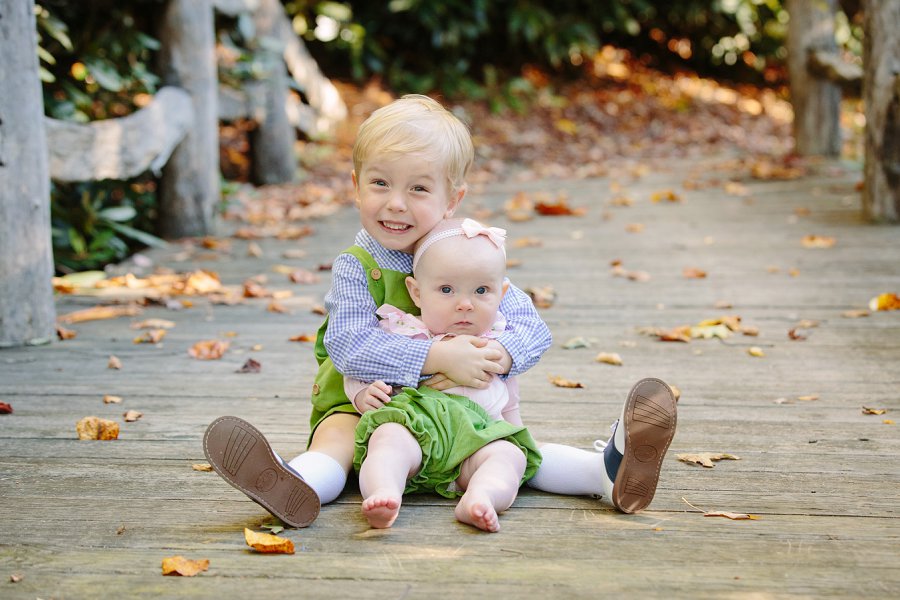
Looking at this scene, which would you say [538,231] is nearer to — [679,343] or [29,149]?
[679,343]

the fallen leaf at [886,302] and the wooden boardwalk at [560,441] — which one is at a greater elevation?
the fallen leaf at [886,302]

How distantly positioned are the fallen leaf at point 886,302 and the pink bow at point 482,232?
230 centimetres

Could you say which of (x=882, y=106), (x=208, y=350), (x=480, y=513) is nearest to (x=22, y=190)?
(x=208, y=350)

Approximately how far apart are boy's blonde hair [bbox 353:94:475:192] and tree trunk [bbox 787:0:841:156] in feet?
20.1

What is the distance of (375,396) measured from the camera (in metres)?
2.26

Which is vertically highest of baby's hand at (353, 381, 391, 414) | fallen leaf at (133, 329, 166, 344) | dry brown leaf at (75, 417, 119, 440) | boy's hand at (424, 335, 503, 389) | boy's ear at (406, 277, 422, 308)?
boy's ear at (406, 277, 422, 308)

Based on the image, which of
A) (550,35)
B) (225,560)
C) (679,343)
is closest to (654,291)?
(679,343)

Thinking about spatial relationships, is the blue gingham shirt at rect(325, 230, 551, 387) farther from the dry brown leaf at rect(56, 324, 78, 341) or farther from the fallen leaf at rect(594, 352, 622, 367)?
the dry brown leaf at rect(56, 324, 78, 341)

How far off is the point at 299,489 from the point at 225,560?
208mm

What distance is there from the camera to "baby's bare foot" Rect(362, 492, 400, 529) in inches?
77.7

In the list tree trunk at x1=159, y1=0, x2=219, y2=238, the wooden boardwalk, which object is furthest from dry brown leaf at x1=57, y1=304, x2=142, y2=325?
tree trunk at x1=159, y1=0, x2=219, y2=238

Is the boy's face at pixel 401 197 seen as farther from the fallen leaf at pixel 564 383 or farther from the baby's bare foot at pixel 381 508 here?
the fallen leaf at pixel 564 383

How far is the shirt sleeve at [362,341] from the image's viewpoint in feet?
7.37

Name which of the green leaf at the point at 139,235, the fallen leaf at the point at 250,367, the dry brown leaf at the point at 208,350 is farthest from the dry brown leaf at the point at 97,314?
the green leaf at the point at 139,235
